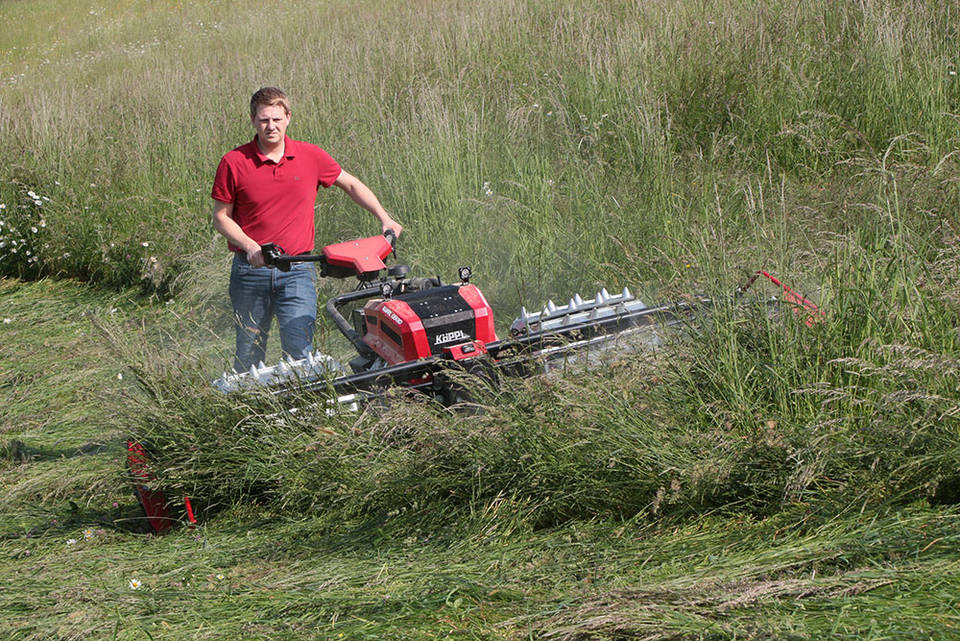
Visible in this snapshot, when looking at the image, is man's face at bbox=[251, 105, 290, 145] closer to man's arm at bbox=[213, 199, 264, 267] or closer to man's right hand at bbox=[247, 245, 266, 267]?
man's arm at bbox=[213, 199, 264, 267]

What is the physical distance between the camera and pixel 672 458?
10.4 ft

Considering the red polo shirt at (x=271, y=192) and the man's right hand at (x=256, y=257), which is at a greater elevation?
the red polo shirt at (x=271, y=192)

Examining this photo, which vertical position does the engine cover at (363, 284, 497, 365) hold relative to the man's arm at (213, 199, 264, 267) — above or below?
below

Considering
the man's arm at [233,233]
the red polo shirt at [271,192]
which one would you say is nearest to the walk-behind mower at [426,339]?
the man's arm at [233,233]

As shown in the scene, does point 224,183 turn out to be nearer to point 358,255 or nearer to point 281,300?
point 281,300

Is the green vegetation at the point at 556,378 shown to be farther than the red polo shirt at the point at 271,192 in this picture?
No

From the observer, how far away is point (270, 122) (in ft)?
15.9

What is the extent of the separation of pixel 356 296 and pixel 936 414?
2564 millimetres

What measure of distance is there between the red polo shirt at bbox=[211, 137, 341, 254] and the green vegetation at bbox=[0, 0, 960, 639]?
64 centimetres

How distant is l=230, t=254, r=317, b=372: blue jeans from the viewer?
4.93 meters

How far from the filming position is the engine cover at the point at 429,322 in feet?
13.3

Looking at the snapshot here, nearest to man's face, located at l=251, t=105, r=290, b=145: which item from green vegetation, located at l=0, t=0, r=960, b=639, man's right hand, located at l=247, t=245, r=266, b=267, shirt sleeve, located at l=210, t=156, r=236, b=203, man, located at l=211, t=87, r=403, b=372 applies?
man, located at l=211, t=87, r=403, b=372

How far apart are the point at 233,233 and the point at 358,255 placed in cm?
77

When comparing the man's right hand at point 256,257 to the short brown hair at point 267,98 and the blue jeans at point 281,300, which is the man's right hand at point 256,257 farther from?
the short brown hair at point 267,98
